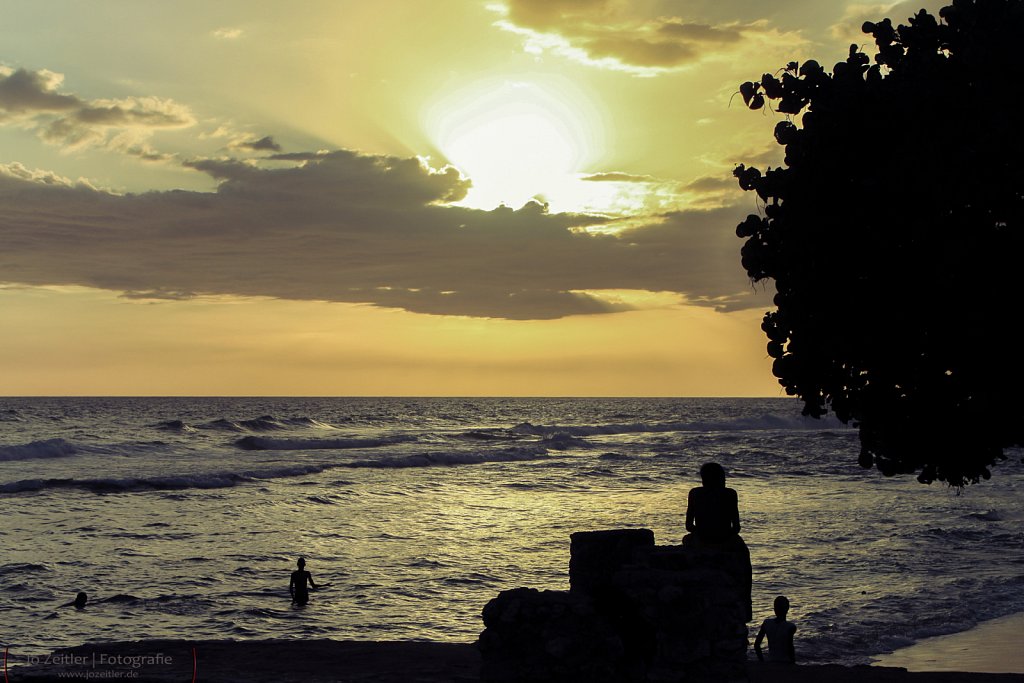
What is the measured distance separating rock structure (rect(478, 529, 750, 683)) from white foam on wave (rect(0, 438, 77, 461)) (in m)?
63.5

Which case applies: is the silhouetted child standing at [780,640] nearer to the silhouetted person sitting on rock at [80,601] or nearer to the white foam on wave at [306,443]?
the silhouetted person sitting on rock at [80,601]

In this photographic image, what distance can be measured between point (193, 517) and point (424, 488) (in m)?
15.4

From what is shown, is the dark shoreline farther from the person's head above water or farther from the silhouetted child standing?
the person's head above water

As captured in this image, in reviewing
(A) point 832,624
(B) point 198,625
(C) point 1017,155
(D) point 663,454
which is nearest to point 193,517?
(B) point 198,625

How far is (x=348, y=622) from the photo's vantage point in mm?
Answer: 20359

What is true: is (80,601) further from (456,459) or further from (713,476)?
(456,459)

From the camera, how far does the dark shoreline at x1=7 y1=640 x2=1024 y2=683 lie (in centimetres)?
1302

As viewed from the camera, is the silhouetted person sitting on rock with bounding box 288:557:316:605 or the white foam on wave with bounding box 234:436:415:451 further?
the white foam on wave with bounding box 234:436:415:451

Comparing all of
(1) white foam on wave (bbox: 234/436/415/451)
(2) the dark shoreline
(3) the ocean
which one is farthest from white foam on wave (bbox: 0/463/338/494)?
(2) the dark shoreline

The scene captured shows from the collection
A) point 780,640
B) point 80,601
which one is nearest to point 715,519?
point 780,640

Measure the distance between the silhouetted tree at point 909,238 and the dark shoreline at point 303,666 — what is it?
3.27 m

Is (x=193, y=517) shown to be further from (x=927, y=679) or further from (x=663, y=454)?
(x=663, y=454)

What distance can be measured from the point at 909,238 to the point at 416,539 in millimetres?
23202

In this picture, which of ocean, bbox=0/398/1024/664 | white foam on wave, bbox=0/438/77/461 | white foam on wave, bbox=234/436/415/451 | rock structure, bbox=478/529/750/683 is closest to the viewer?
rock structure, bbox=478/529/750/683
